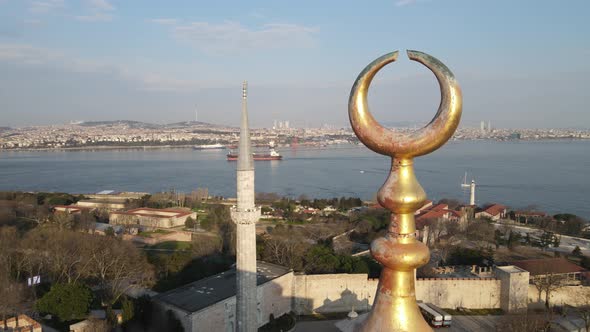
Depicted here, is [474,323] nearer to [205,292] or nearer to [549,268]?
[549,268]

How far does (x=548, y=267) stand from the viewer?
38.4 feet

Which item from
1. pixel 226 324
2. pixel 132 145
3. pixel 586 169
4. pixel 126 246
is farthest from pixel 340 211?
pixel 132 145

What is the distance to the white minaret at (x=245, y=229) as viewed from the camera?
7.41 meters

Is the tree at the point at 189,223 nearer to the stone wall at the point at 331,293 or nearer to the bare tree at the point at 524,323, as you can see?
the stone wall at the point at 331,293

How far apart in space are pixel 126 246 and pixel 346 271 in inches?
247

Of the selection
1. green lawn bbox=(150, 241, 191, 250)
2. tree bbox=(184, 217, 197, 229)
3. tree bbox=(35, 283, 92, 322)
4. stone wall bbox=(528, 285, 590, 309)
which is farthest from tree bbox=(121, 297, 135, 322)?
tree bbox=(184, 217, 197, 229)

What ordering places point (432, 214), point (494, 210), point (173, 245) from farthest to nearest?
point (494, 210) < point (432, 214) < point (173, 245)

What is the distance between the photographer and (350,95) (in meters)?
1.36

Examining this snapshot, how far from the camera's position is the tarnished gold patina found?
4.11 ft

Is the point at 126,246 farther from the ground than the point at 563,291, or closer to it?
farther from the ground

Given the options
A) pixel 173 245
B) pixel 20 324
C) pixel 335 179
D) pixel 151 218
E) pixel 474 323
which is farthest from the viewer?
pixel 335 179

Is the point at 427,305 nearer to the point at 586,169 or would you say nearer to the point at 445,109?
the point at 445,109

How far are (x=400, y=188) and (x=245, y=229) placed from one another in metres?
6.54

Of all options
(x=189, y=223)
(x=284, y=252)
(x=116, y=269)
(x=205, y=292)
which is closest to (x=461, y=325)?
(x=284, y=252)
